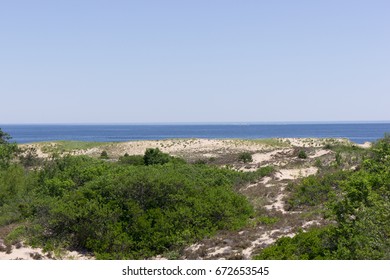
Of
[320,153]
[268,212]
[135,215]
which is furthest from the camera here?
[320,153]

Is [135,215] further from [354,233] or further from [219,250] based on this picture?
[354,233]

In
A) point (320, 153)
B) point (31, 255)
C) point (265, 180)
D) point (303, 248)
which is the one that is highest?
point (320, 153)

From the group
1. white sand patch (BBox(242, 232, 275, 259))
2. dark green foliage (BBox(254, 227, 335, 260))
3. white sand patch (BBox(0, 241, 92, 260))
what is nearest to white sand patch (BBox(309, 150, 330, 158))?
white sand patch (BBox(242, 232, 275, 259))

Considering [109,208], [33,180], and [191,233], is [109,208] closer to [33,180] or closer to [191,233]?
[191,233]

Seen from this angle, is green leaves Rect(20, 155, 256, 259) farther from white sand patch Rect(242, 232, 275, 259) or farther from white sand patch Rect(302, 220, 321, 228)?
white sand patch Rect(302, 220, 321, 228)

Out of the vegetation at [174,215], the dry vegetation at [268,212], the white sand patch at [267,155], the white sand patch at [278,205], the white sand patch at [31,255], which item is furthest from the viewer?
the white sand patch at [267,155]

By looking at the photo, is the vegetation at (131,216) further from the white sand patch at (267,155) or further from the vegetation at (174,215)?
the white sand patch at (267,155)

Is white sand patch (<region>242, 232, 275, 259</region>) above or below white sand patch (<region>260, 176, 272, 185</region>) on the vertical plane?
below

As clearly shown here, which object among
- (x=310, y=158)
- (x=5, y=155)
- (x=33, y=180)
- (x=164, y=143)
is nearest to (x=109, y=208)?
(x=33, y=180)

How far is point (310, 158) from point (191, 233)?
73.5 ft

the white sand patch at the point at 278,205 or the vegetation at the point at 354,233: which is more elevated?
the vegetation at the point at 354,233

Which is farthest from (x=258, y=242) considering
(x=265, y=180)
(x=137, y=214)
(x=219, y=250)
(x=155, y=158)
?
(x=155, y=158)

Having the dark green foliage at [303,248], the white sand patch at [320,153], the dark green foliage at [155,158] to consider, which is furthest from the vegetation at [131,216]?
the white sand patch at [320,153]

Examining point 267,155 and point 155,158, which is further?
point 267,155
